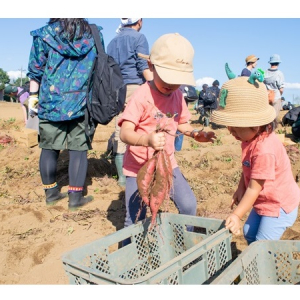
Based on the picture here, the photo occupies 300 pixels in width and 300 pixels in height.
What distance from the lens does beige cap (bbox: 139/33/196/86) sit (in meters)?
2.18

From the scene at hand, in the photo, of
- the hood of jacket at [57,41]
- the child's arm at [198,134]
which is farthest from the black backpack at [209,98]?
the child's arm at [198,134]

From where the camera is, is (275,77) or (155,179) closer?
(155,179)

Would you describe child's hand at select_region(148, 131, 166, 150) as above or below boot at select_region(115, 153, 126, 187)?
above

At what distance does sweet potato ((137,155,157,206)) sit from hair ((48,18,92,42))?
5.90 ft

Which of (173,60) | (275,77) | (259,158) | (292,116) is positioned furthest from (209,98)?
(259,158)

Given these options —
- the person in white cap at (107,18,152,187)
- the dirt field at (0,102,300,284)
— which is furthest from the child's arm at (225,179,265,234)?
the person in white cap at (107,18,152,187)

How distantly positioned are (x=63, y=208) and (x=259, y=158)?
2.37 m

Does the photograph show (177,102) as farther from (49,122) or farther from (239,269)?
(49,122)

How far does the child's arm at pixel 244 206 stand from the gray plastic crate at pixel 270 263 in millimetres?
163

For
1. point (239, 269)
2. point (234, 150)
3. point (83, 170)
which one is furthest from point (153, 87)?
point (234, 150)

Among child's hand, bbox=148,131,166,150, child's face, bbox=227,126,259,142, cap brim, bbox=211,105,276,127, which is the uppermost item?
cap brim, bbox=211,105,276,127

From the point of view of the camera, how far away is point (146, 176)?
214 cm

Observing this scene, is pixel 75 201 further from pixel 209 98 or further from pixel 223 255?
pixel 209 98

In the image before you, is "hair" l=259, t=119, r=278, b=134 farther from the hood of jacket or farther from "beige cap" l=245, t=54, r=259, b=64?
"beige cap" l=245, t=54, r=259, b=64
